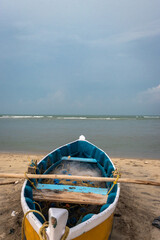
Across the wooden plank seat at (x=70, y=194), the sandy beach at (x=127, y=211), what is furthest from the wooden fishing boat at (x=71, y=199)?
the sandy beach at (x=127, y=211)

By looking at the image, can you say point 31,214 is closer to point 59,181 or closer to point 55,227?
point 55,227

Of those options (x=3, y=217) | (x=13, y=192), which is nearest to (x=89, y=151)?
(x=13, y=192)

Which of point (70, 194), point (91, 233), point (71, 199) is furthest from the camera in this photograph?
point (70, 194)

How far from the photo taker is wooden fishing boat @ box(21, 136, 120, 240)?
1709 millimetres

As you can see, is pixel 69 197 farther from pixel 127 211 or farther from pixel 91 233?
pixel 127 211

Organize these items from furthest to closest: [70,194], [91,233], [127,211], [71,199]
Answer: [127,211]
[70,194]
[71,199]
[91,233]

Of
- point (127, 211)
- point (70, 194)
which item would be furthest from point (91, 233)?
point (127, 211)

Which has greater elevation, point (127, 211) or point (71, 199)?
point (71, 199)

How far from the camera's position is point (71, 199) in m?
2.92

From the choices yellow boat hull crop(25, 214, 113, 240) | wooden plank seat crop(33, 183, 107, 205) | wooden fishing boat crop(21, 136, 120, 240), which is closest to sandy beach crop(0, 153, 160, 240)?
wooden fishing boat crop(21, 136, 120, 240)

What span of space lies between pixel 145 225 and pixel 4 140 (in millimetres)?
11733

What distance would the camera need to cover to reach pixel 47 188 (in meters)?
3.30

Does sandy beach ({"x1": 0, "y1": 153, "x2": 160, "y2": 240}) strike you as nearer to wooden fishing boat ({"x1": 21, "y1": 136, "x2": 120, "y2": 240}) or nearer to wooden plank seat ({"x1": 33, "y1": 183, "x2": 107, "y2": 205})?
wooden fishing boat ({"x1": 21, "y1": 136, "x2": 120, "y2": 240})

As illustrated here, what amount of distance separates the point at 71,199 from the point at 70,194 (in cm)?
17
